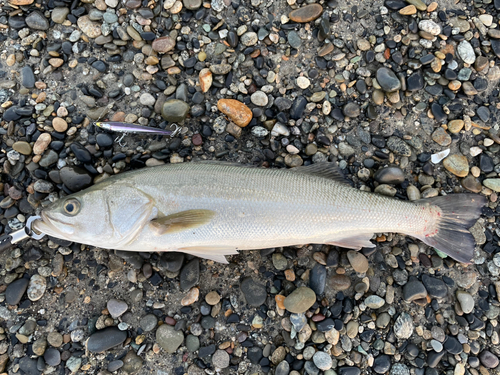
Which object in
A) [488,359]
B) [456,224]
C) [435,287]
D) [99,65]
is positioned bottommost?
[488,359]

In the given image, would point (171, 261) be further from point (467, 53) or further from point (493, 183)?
point (467, 53)

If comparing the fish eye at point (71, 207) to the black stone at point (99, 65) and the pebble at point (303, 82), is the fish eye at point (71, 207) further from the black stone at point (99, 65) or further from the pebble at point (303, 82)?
the pebble at point (303, 82)

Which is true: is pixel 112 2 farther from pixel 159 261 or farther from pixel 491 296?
pixel 491 296

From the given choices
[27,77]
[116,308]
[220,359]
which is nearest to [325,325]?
[220,359]

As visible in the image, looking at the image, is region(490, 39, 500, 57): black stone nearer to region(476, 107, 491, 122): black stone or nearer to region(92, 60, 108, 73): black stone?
region(476, 107, 491, 122): black stone

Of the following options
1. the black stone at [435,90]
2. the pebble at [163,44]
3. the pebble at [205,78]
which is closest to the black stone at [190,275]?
the pebble at [205,78]

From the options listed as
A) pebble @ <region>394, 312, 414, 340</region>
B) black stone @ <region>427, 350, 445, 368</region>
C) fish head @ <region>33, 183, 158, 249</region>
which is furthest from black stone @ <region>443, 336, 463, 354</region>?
fish head @ <region>33, 183, 158, 249</region>
